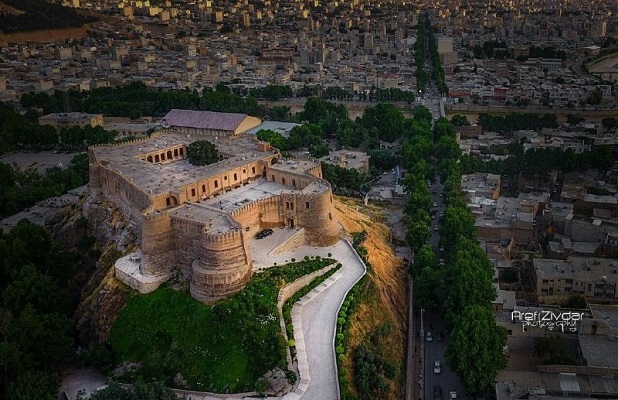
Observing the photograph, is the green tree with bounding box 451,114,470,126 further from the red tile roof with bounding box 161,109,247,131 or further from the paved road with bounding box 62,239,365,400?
the paved road with bounding box 62,239,365,400

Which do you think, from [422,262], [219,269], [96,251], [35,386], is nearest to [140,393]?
[35,386]

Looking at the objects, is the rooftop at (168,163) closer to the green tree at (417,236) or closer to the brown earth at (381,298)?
the brown earth at (381,298)

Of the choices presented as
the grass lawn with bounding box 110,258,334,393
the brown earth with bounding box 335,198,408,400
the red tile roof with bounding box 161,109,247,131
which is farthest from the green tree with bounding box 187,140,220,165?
the red tile roof with bounding box 161,109,247,131

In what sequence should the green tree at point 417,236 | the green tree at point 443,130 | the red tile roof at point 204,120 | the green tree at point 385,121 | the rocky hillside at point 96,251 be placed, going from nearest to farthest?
the rocky hillside at point 96,251, the green tree at point 417,236, the green tree at point 443,130, the red tile roof at point 204,120, the green tree at point 385,121

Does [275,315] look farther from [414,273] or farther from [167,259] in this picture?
[414,273]

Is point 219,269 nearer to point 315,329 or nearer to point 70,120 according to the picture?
point 315,329

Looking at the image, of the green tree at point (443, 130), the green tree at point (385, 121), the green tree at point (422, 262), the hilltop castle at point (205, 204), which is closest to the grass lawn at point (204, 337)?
the hilltop castle at point (205, 204)
